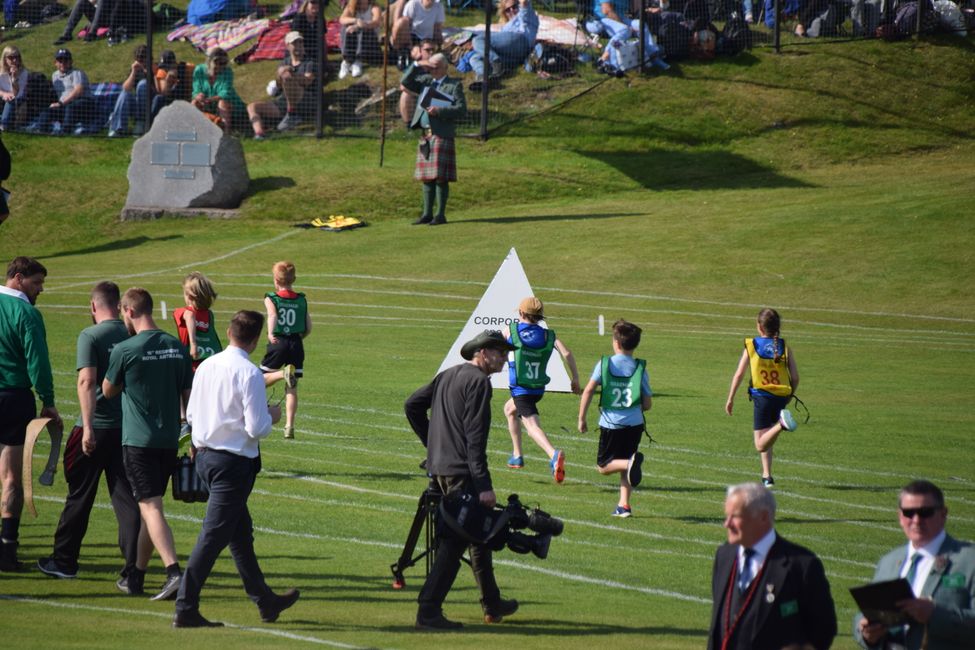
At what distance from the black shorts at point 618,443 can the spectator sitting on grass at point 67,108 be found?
90.3 ft

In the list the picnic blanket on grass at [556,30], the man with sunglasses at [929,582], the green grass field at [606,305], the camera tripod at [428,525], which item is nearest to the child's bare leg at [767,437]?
the green grass field at [606,305]

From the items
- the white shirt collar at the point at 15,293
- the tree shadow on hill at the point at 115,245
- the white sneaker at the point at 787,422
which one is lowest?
the tree shadow on hill at the point at 115,245

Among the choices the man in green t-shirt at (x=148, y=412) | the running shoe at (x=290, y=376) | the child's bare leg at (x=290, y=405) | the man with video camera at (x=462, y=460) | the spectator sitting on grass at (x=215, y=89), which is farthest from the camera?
the spectator sitting on grass at (x=215, y=89)

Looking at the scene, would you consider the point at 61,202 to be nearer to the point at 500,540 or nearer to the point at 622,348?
the point at 622,348

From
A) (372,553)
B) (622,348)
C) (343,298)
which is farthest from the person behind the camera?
(343,298)

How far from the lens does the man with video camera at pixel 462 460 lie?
864 centimetres

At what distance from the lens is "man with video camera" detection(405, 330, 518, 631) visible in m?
8.64

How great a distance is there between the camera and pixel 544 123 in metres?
37.2

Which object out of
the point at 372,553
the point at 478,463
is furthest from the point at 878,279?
the point at 478,463

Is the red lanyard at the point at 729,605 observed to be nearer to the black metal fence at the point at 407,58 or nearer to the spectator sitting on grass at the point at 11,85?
the black metal fence at the point at 407,58

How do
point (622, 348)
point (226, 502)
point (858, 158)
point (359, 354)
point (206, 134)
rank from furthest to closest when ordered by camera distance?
point (858, 158), point (206, 134), point (359, 354), point (622, 348), point (226, 502)

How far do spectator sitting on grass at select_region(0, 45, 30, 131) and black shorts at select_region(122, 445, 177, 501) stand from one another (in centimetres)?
2878

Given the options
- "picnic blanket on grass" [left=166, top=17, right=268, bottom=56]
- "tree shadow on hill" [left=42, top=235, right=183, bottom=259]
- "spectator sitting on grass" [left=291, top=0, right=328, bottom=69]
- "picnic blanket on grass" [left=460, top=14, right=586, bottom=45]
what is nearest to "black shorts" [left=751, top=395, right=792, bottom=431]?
"tree shadow on hill" [left=42, top=235, right=183, bottom=259]

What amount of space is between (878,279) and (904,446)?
11304mm
